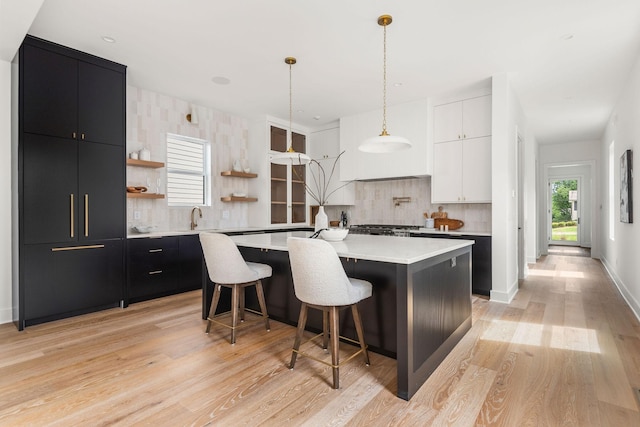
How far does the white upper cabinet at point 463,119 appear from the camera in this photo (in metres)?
4.41

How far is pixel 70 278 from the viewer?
10.9 feet

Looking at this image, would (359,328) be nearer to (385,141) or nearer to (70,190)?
(385,141)

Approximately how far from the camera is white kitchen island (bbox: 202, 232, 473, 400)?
1.97 meters

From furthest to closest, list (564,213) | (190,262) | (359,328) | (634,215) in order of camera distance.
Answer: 1. (564,213)
2. (190,262)
3. (634,215)
4. (359,328)

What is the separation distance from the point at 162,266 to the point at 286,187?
259cm

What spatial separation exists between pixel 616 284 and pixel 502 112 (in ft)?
10.0

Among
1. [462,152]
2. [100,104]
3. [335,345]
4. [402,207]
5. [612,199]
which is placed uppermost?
[100,104]

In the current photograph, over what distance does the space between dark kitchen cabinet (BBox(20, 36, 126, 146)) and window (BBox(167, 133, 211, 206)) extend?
3.72ft

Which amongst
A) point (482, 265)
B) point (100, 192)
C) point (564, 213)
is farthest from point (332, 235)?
point (564, 213)

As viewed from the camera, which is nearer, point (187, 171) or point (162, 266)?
point (162, 266)

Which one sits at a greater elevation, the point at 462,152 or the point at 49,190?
the point at 462,152

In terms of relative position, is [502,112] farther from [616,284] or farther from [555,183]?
[555,183]

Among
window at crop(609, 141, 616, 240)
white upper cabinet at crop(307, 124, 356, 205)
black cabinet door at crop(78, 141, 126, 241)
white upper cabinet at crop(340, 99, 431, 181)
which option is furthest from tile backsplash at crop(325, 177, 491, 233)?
black cabinet door at crop(78, 141, 126, 241)

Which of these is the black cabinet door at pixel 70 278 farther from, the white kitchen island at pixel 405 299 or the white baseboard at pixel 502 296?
the white baseboard at pixel 502 296
